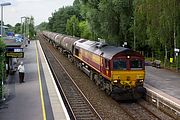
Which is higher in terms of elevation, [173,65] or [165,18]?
[165,18]

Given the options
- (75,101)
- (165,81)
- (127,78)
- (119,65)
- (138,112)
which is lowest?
(138,112)

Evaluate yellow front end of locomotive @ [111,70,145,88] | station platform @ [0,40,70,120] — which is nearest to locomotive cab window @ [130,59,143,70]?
yellow front end of locomotive @ [111,70,145,88]

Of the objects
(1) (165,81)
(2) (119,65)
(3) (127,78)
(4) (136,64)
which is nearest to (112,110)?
(3) (127,78)

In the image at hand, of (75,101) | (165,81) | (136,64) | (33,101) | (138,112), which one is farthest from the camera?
(165,81)

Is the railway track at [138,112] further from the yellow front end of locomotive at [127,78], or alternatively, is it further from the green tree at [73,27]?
the green tree at [73,27]

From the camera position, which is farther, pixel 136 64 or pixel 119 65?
pixel 136 64

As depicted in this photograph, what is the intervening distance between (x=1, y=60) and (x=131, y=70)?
709 cm

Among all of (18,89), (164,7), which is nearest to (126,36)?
(164,7)

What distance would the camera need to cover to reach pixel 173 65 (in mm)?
34000

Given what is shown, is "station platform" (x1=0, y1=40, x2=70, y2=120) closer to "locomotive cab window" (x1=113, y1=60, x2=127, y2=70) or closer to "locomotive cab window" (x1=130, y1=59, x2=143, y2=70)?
"locomotive cab window" (x1=113, y1=60, x2=127, y2=70)

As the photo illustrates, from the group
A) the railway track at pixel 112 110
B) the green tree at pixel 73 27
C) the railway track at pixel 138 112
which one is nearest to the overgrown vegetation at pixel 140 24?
the railway track at pixel 112 110

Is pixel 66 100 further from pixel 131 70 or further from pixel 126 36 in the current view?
pixel 126 36

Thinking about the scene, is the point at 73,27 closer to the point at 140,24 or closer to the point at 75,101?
the point at 140,24

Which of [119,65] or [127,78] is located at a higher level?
[119,65]
